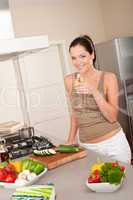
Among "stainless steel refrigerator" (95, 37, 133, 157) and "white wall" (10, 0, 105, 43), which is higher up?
"white wall" (10, 0, 105, 43)

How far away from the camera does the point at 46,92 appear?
3.62 metres

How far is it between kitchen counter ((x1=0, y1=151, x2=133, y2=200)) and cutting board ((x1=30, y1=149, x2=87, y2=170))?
0.02 meters

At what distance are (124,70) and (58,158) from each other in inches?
79.5

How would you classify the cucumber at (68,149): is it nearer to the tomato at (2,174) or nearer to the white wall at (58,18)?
the tomato at (2,174)

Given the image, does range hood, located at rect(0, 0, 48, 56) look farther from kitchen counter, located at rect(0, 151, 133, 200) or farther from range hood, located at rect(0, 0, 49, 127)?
kitchen counter, located at rect(0, 151, 133, 200)

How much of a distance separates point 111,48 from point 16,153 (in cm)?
194

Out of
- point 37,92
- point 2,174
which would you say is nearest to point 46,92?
point 37,92

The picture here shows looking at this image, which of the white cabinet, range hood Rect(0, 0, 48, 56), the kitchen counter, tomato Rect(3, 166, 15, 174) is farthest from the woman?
the white cabinet

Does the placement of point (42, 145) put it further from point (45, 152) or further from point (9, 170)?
point (9, 170)

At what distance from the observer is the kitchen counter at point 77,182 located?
0.93 metres

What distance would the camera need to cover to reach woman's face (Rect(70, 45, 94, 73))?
1.57 metres

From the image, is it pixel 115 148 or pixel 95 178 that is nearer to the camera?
pixel 95 178

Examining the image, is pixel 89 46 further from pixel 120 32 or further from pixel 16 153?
pixel 120 32

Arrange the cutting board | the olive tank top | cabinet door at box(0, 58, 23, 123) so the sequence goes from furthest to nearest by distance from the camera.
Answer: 1. cabinet door at box(0, 58, 23, 123)
2. the olive tank top
3. the cutting board
